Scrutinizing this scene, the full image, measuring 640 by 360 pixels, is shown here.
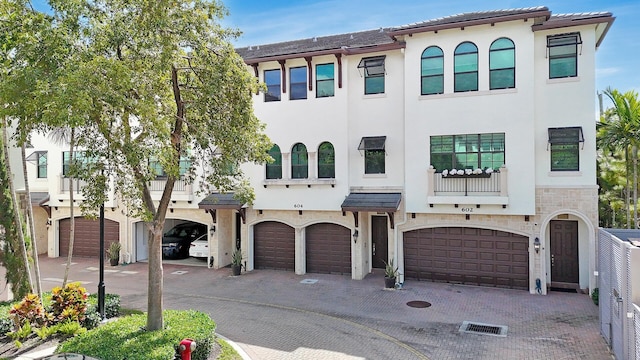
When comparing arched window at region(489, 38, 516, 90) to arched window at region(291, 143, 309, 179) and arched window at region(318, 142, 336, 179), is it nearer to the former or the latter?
arched window at region(318, 142, 336, 179)

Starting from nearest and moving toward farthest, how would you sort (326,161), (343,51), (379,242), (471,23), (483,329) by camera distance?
1. (483,329)
2. (471,23)
3. (343,51)
4. (326,161)
5. (379,242)

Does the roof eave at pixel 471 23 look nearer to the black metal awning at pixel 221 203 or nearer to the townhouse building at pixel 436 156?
the townhouse building at pixel 436 156

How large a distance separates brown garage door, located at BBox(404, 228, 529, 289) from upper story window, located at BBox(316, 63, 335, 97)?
21.8ft

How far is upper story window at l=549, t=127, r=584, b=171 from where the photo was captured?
14750 millimetres

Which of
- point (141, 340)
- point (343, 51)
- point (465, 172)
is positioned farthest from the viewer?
point (343, 51)

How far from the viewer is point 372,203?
1667cm

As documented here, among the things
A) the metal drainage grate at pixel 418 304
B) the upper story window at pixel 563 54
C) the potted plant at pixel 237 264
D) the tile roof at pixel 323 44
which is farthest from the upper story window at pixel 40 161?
the upper story window at pixel 563 54

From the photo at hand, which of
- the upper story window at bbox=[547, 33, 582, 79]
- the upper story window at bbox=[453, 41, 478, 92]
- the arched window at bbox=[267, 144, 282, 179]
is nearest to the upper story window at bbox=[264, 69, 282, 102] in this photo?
the arched window at bbox=[267, 144, 282, 179]

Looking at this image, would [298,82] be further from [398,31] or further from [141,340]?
[141,340]

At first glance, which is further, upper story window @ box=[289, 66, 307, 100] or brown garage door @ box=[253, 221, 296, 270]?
brown garage door @ box=[253, 221, 296, 270]

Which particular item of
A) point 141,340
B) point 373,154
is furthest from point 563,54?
point 141,340

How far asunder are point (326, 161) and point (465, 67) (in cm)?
643

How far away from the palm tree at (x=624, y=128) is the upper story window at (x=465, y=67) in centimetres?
488

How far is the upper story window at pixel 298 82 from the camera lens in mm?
18297
